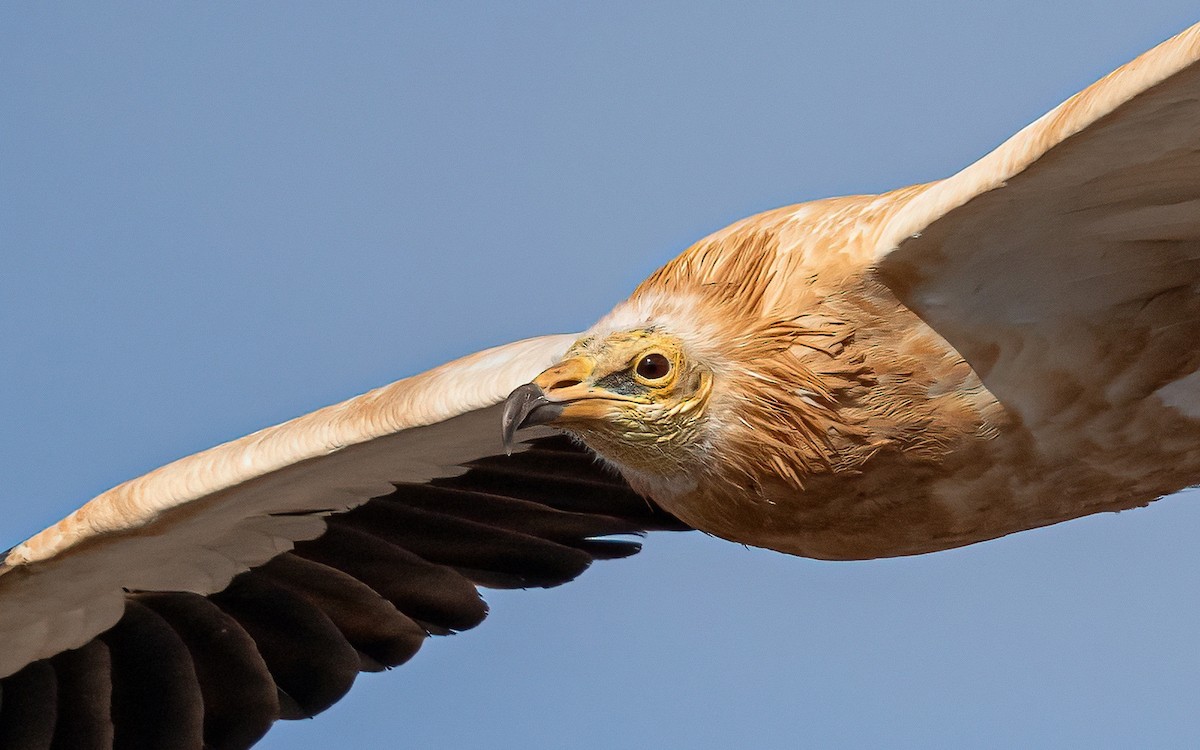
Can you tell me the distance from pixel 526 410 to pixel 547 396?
70 millimetres

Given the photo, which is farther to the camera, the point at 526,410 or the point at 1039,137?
the point at 526,410

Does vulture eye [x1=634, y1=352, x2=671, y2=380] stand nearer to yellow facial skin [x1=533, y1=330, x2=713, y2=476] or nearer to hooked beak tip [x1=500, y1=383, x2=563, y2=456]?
yellow facial skin [x1=533, y1=330, x2=713, y2=476]

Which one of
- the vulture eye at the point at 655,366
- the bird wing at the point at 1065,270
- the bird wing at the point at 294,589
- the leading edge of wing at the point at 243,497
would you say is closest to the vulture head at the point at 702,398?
the vulture eye at the point at 655,366

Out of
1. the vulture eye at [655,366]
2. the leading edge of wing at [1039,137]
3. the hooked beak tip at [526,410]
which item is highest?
the leading edge of wing at [1039,137]

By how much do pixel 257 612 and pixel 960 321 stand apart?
3009mm

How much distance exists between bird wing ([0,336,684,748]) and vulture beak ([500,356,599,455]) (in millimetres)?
1418

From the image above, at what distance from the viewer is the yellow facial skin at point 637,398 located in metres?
4.30

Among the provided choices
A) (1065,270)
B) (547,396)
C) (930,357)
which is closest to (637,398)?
(547,396)

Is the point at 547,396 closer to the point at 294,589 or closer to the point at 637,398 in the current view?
the point at 637,398

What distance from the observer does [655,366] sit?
4309 millimetres

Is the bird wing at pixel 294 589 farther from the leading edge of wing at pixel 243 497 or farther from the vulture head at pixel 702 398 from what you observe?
the vulture head at pixel 702 398

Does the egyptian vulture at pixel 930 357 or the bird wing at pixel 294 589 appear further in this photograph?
the bird wing at pixel 294 589

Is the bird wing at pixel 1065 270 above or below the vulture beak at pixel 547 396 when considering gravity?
above

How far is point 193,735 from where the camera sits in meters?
6.11
